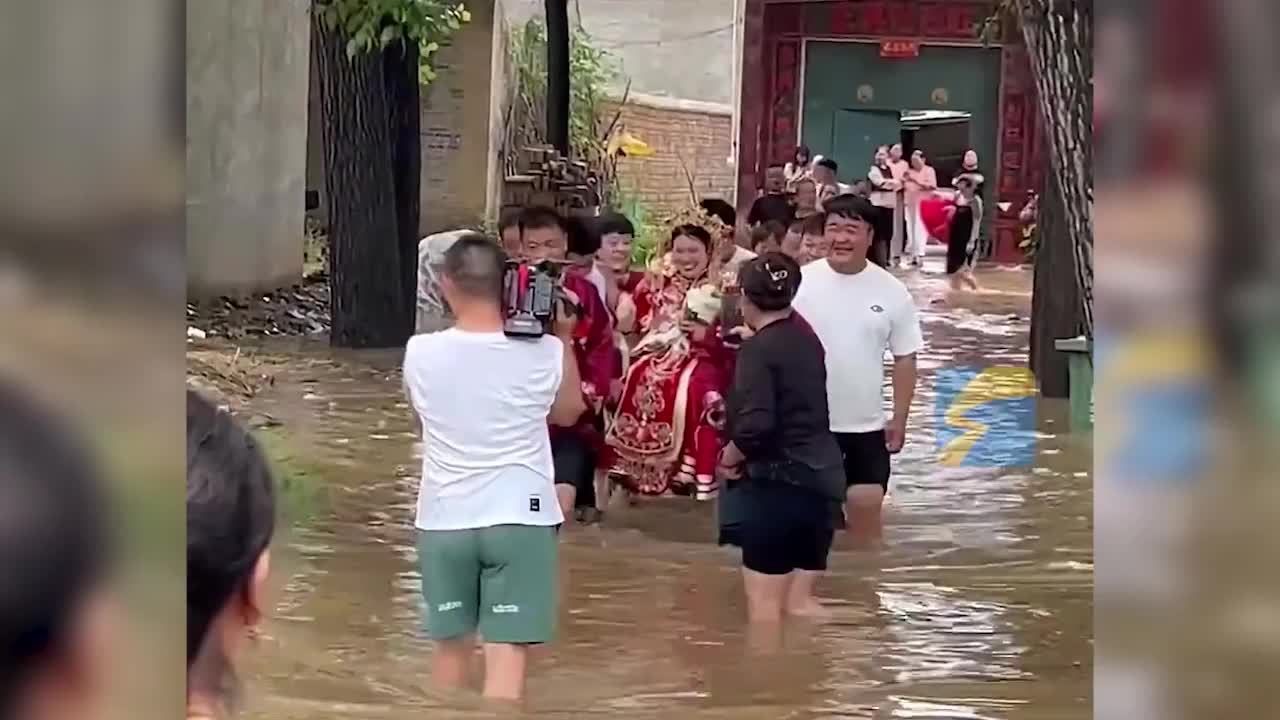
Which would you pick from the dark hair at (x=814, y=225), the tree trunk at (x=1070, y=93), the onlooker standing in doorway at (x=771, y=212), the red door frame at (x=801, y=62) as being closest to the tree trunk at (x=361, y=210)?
the onlooker standing in doorway at (x=771, y=212)

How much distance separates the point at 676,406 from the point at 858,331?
741 mm

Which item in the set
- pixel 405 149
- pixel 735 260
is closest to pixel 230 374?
pixel 405 149

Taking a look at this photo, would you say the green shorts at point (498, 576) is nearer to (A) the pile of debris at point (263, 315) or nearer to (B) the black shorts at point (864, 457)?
(B) the black shorts at point (864, 457)

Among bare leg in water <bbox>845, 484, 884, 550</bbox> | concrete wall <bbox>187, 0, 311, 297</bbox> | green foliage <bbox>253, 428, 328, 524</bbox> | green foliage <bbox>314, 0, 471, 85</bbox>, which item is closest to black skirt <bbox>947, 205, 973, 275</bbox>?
concrete wall <bbox>187, 0, 311, 297</bbox>

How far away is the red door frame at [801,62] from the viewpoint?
27.0 metres

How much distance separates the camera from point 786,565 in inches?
244

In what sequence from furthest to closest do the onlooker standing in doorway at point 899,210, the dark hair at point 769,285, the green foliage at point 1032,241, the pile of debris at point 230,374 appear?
the onlooker standing in doorway at point 899,210, the green foliage at point 1032,241, the pile of debris at point 230,374, the dark hair at point 769,285

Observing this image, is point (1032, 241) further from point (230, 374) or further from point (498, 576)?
point (498, 576)

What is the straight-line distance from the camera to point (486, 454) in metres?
4.91

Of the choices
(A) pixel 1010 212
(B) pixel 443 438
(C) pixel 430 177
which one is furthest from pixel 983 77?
(B) pixel 443 438
